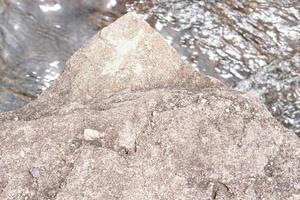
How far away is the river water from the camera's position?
5.00 meters

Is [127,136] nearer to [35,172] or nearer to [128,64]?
[35,172]

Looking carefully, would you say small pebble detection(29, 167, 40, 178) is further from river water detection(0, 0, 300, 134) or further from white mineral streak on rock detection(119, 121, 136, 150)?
A: river water detection(0, 0, 300, 134)

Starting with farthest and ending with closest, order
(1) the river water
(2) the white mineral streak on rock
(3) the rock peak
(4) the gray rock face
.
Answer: (1) the river water → (3) the rock peak → (2) the white mineral streak on rock → (4) the gray rock face

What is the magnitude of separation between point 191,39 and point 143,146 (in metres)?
2.70

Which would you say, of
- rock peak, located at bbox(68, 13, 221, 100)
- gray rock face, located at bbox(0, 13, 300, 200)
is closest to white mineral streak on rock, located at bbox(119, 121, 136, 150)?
gray rock face, located at bbox(0, 13, 300, 200)

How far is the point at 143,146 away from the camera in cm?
303

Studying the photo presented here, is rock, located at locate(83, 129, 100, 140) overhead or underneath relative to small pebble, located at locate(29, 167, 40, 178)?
overhead

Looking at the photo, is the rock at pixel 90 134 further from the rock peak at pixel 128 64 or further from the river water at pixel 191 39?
the river water at pixel 191 39

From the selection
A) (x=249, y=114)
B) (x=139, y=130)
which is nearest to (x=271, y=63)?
(x=249, y=114)

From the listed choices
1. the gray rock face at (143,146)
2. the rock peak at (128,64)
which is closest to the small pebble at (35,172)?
the gray rock face at (143,146)

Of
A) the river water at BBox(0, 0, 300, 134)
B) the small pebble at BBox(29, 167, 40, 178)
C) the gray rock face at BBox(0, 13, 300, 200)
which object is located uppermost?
the gray rock face at BBox(0, 13, 300, 200)

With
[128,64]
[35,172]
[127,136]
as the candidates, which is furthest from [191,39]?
[35,172]

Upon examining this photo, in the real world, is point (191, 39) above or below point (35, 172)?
below

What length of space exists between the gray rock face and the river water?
5.32ft
